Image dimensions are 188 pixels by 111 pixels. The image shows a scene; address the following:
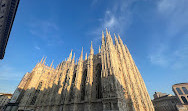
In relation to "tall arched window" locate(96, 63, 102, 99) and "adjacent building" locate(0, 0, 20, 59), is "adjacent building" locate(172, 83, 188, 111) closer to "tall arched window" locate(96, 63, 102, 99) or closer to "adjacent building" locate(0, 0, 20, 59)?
"tall arched window" locate(96, 63, 102, 99)

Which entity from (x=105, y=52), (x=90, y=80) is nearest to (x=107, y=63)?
(x=105, y=52)

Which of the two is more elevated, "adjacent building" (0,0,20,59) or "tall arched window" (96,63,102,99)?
"adjacent building" (0,0,20,59)

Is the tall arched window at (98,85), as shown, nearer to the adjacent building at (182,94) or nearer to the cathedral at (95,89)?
the cathedral at (95,89)

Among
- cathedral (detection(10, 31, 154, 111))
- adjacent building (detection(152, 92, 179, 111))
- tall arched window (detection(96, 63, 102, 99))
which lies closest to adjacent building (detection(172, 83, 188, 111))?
adjacent building (detection(152, 92, 179, 111))

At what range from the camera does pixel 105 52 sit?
20.0 metres

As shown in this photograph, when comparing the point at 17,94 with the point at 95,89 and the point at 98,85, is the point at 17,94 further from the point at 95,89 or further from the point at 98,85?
the point at 98,85

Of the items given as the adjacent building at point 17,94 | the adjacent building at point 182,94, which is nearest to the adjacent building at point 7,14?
the adjacent building at point 17,94

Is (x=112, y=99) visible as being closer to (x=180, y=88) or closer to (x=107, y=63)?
(x=107, y=63)

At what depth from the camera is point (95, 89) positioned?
60.5ft

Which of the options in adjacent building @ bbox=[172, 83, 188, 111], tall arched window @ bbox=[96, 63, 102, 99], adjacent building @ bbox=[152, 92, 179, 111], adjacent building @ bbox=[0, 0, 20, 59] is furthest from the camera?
adjacent building @ bbox=[152, 92, 179, 111]

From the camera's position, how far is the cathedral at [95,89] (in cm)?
1500

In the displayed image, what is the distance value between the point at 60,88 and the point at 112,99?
16551 millimetres

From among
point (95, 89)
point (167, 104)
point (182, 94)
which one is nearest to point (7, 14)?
point (95, 89)

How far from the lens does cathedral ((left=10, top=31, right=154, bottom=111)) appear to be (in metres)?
15.0
